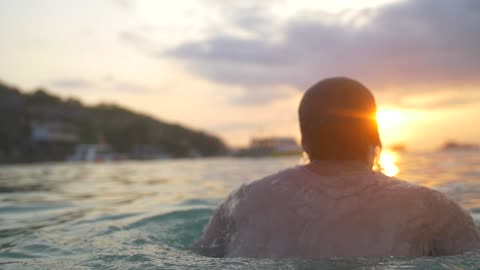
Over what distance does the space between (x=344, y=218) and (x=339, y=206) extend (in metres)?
0.08

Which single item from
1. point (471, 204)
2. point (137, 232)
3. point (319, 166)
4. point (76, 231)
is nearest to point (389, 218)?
point (319, 166)

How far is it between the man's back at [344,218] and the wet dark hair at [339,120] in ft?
0.35

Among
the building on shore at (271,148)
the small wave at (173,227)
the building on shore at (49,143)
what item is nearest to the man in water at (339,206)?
the small wave at (173,227)

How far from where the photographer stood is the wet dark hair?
3176mm

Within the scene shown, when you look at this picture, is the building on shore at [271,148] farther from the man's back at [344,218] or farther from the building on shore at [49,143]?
the man's back at [344,218]

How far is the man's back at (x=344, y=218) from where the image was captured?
110 inches

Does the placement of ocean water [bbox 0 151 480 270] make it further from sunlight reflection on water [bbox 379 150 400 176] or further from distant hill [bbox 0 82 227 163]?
distant hill [bbox 0 82 227 163]

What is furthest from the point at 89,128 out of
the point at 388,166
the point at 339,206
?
the point at 339,206

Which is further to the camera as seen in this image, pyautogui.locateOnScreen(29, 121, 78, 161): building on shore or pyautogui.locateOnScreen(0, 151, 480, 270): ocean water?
pyautogui.locateOnScreen(29, 121, 78, 161): building on shore

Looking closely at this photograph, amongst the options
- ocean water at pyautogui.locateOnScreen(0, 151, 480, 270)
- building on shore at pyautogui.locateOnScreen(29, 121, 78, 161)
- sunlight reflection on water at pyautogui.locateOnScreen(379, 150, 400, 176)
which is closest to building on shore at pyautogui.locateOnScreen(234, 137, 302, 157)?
building on shore at pyautogui.locateOnScreen(29, 121, 78, 161)

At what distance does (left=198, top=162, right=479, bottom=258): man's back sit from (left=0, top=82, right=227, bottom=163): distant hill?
282 feet

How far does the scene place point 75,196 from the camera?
35.3ft

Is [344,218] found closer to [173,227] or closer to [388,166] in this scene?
[173,227]

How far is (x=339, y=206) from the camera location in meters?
2.88
